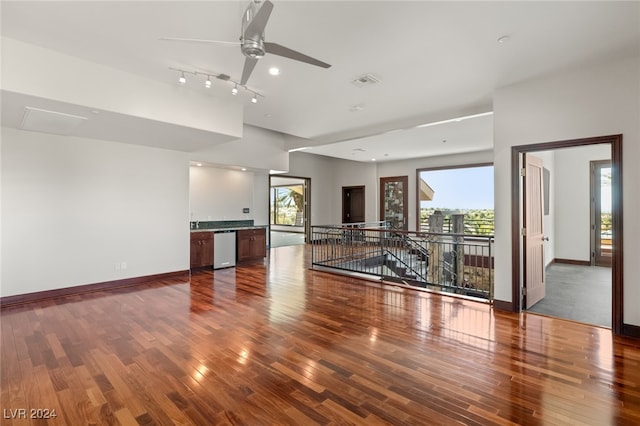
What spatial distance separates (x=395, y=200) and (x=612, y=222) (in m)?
7.49

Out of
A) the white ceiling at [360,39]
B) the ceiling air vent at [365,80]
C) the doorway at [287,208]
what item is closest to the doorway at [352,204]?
the doorway at [287,208]

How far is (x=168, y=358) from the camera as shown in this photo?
9.07 feet

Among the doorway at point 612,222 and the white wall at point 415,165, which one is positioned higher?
the white wall at point 415,165

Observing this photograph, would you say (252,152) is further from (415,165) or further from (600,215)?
(600,215)

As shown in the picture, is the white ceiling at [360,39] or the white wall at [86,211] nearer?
the white ceiling at [360,39]

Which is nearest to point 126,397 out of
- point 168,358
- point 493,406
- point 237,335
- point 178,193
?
point 168,358

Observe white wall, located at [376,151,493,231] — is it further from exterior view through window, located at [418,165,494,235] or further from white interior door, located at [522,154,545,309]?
white interior door, located at [522,154,545,309]

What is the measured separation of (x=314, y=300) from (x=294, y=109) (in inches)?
126

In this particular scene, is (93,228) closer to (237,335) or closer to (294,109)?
(237,335)

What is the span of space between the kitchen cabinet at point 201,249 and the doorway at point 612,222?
5.69m

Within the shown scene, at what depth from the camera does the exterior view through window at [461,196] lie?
29.8 feet

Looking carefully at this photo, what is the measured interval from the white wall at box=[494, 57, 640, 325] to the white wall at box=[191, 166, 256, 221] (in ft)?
20.4

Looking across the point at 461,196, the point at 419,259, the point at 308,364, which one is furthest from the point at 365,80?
the point at 461,196

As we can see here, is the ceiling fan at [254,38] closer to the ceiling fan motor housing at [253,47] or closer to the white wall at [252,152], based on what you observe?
the ceiling fan motor housing at [253,47]
